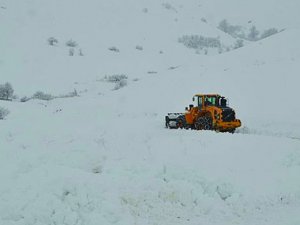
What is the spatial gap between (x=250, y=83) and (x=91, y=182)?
801 inches

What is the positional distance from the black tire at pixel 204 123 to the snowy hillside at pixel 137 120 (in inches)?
63.2

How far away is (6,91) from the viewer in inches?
1196

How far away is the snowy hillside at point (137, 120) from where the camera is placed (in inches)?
357

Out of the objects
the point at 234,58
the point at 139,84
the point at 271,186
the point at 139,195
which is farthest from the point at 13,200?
the point at 234,58

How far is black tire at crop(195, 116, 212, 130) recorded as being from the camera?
17.7m

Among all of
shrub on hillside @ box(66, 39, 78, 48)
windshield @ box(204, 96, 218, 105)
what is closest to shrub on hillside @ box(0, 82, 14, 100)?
shrub on hillside @ box(66, 39, 78, 48)

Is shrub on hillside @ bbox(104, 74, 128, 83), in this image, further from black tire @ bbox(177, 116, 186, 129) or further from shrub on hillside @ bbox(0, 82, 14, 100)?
black tire @ bbox(177, 116, 186, 129)

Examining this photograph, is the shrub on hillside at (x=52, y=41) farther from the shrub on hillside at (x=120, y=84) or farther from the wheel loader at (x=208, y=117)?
the wheel loader at (x=208, y=117)

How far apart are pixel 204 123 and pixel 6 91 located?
730 inches

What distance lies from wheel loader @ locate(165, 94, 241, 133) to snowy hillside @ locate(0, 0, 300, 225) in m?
1.54

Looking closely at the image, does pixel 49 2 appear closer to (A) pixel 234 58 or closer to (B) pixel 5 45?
(B) pixel 5 45

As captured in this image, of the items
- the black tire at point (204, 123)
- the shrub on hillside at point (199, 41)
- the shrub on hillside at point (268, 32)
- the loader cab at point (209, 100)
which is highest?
the shrub on hillside at point (268, 32)

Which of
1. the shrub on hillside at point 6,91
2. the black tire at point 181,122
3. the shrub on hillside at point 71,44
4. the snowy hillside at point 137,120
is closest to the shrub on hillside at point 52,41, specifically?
the snowy hillside at point 137,120

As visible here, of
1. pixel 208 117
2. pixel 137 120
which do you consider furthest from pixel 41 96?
pixel 208 117
